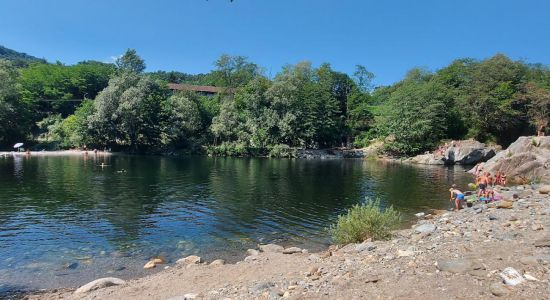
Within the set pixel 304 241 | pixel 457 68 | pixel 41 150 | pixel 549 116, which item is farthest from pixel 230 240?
pixel 457 68

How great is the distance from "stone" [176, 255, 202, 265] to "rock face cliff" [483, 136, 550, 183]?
33.6 meters

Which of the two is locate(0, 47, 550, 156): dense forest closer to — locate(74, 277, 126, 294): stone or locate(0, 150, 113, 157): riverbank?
locate(0, 150, 113, 157): riverbank

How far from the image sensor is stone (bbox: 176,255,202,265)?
14.4m

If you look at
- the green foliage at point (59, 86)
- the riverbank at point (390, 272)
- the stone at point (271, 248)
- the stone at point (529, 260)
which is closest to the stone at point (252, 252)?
the stone at point (271, 248)

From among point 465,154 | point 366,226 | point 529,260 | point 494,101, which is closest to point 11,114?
point 366,226

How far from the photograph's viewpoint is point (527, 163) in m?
37.8

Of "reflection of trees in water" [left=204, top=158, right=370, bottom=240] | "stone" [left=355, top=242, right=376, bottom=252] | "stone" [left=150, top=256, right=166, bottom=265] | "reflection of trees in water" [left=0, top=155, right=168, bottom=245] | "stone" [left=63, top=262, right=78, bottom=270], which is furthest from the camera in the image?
"reflection of trees in water" [left=204, top=158, right=370, bottom=240]

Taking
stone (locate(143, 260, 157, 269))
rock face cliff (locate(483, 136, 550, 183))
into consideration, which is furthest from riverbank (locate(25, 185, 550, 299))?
rock face cliff (locate(483, 136, 550, 183))

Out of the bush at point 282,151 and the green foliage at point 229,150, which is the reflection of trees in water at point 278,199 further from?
the green foliage at point 229,150

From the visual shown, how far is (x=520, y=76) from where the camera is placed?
248 feet

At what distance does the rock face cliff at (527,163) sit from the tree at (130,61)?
9210 centimetres

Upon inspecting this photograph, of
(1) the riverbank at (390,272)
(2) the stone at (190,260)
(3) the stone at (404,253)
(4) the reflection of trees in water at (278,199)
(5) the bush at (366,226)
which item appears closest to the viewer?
(1) the riverbank at (390,272)

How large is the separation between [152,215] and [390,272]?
17724mm

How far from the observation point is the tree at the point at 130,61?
104 metres
